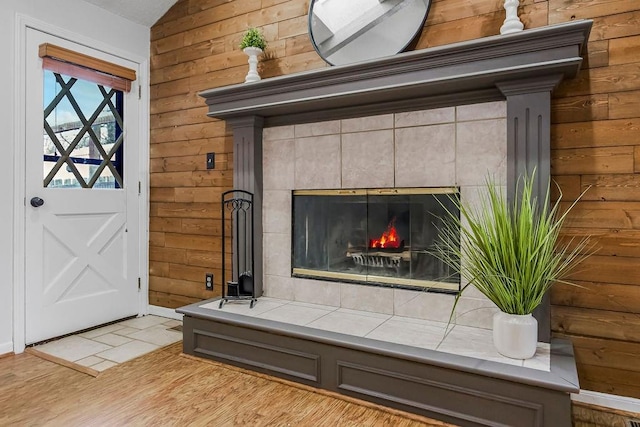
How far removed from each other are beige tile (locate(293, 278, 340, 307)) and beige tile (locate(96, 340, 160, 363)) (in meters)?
0.99

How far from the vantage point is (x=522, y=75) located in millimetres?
1913

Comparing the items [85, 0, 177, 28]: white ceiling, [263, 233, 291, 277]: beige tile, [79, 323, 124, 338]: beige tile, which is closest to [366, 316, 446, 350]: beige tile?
[263, 233, 291, 277]: beige tile

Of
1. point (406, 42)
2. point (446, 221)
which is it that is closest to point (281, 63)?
point (406, 42)

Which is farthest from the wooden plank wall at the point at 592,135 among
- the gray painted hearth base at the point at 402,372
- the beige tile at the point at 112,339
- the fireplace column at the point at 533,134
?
the beige tile at the point at 112,339

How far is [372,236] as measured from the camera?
2.52 m

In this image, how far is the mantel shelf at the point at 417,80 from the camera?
71.3 inches

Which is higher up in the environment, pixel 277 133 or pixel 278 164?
pixel 277 133

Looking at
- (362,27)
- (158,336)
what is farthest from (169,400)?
(362,27)

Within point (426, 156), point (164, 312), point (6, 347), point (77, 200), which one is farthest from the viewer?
point (164, 312)

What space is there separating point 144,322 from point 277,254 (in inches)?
50.9

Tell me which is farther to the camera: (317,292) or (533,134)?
(317,292)

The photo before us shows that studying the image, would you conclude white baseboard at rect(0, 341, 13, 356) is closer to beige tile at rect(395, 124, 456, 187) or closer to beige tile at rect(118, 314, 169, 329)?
beige tile at rect(118, 314, 169, 329)

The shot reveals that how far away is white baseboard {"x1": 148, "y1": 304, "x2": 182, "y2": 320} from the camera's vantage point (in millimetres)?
3336

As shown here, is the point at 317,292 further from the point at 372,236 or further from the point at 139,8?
the point at 139,8
